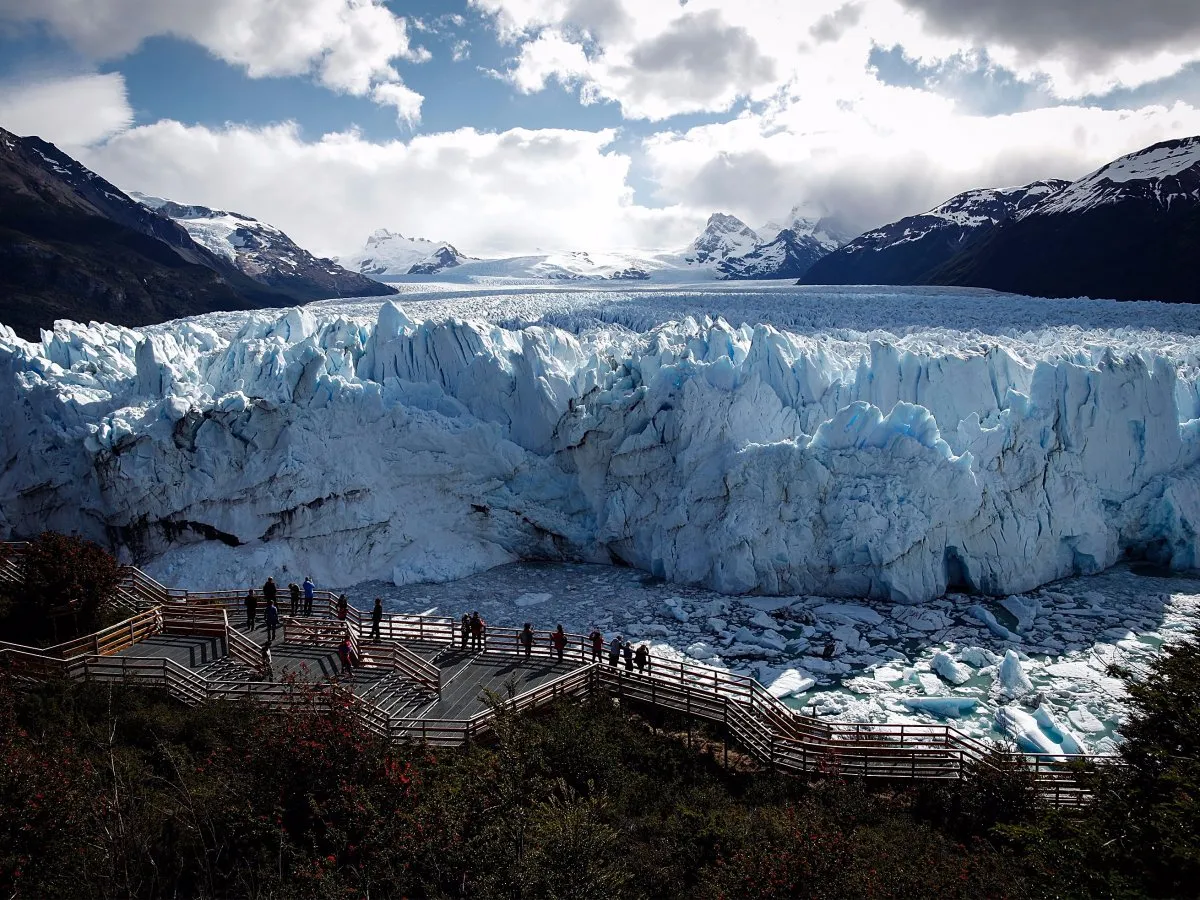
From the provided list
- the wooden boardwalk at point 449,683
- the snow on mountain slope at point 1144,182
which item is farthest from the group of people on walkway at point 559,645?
the snow on mountain slope at point 1144,182

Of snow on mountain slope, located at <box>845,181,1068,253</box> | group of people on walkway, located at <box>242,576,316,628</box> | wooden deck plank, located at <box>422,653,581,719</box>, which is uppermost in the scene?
snow on mountain slope, located at <box>845,181,1068,253</box>

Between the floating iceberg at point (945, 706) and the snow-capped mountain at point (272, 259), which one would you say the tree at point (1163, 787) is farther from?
the snow-capped mountain at point (272, 259)

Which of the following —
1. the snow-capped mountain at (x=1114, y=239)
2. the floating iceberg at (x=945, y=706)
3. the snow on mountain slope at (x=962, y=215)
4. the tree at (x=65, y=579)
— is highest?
the snow on mountain slope at (x=962, y=215)

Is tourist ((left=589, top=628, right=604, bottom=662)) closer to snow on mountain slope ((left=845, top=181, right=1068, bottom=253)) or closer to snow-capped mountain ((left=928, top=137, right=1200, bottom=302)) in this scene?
snow-capped mountain ((left=928, top=137, right=1200, bottom=302))

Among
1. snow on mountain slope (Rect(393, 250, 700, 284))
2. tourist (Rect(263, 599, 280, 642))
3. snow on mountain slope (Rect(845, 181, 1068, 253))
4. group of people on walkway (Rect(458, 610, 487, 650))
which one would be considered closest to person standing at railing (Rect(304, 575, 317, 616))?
tourist (Rect(263, 599, 280, 642))

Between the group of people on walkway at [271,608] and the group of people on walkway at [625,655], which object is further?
the group of people on walkway at [271,608]

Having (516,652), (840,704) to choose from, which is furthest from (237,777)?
(840,704)

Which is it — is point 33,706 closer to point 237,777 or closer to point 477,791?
point 237,777

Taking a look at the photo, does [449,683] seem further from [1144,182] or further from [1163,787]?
[1144,182]
